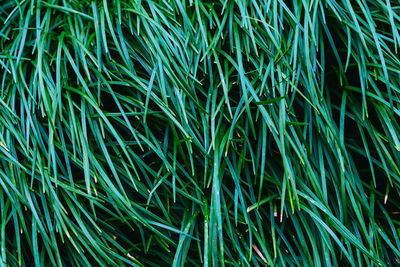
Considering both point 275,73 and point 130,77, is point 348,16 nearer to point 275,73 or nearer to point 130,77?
point 275,73

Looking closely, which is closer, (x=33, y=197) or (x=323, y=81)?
(x=33, y=197)

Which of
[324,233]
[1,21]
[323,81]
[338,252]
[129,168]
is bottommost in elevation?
[338,252]

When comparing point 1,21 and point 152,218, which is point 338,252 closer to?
point 152,218

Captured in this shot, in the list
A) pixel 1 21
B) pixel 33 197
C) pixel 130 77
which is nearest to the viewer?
pixel 33 197

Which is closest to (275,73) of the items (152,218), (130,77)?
(130,77)

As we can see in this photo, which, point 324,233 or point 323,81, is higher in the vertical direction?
point 323,81

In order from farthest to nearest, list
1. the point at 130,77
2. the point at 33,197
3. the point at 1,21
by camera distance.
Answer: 1. the point at 1,21
2. the point at 130,77
3. the point at 33,197
